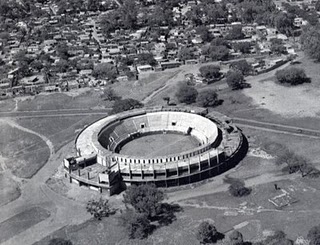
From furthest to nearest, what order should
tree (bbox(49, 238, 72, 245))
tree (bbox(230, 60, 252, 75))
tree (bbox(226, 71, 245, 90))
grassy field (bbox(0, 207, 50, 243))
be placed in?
tree (bbox(230, 60, 252, 75)), tree (bbox(226, 71, 245, 90)), grassy field (bbox(0, 207, 50, 243)), tree (bbox(49, 238, 72, 245))

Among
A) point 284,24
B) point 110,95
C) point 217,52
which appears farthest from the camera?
point 284,24

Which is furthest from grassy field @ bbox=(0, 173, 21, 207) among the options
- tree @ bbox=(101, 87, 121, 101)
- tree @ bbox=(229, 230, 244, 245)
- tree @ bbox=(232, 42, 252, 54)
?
tree @ bbox=(232, 42, 252, 54)

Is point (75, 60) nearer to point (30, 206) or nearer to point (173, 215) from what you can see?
point (30, 206)

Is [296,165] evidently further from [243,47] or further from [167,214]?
[243,47]

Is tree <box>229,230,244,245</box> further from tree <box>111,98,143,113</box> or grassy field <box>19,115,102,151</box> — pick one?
tree <box>111,98,143,113</box>

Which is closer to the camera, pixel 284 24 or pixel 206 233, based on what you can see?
pixel 206 233

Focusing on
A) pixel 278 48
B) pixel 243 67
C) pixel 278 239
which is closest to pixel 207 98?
pixel 243 67

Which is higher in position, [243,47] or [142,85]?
[243,47]

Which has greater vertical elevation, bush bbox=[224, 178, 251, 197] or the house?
the house
